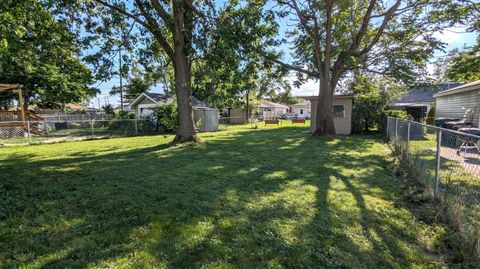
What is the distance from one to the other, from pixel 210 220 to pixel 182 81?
838 centimetres

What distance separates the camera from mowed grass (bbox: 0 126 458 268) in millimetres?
2582

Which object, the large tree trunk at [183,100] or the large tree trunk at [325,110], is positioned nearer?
the large tree trunk at [183,100]

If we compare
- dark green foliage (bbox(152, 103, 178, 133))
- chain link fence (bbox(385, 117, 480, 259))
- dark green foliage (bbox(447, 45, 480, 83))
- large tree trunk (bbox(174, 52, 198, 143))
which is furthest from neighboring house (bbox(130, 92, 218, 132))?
dark green foliage (bbox(447, 45, 480, 83))

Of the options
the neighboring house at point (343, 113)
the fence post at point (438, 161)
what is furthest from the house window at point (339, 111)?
the fence post at point (438, 161)

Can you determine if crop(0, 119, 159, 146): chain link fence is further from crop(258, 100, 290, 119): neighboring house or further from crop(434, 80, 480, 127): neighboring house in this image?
crop(258, 100, 290, 119): neighboring house

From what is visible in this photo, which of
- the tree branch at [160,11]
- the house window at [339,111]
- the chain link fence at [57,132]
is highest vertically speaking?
the tree branch at [160,11]

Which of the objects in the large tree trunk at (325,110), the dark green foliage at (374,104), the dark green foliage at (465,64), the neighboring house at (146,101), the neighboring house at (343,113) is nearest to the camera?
the dark green foliage at (465,64)

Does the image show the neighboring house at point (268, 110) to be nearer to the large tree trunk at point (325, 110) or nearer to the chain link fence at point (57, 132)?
the chain link fence at point (57, 132)

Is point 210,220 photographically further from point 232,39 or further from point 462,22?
point 462,22

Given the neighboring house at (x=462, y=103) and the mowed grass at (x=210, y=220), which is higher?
the neighboring house at (x=462, y=103)

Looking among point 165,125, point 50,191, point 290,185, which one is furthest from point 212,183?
point 165,125

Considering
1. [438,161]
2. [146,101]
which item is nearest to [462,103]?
→ [438,161]

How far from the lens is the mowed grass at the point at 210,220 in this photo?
8.47 feet

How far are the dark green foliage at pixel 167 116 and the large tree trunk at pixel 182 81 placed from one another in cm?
768
